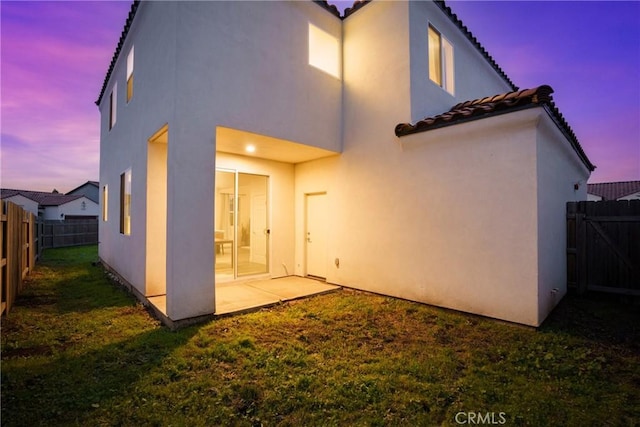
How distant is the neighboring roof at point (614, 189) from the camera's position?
29.5 m

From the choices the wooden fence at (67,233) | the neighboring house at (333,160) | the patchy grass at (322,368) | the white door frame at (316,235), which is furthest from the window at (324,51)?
the wooden fence at (67,233)

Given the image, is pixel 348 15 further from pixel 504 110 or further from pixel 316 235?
pixel 316 235

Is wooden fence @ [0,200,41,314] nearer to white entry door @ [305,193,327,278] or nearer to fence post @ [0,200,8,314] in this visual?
fence post @ [0,200,8,314]

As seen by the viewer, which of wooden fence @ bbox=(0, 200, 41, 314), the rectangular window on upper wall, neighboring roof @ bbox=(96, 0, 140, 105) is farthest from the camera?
the rectangular window on upper wall

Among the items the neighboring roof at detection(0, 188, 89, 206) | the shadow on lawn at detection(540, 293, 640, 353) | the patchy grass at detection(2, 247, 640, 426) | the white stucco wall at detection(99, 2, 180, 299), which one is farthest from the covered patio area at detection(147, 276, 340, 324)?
the neighboring roof at detection(0, 188, 89, 206)

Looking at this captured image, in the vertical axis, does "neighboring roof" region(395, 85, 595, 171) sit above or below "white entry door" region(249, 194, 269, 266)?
above

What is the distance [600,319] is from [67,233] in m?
26.2

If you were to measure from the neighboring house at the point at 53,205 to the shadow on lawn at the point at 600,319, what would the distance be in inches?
1794

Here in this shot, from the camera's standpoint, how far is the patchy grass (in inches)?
105

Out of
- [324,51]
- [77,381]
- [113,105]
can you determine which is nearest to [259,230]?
[324,51]

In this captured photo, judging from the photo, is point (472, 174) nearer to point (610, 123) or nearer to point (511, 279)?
point (511, 279)

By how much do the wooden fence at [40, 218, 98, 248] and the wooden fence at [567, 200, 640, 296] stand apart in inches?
962

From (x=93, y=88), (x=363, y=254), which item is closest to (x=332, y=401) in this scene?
(x=363, y=254)

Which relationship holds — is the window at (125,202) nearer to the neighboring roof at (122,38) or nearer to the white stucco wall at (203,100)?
the white stucco wall at (203,100)
